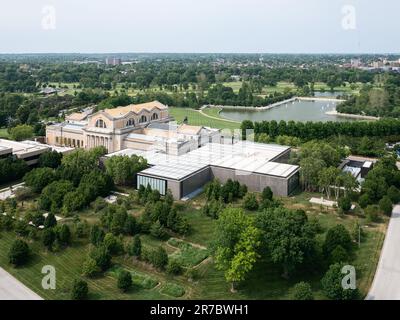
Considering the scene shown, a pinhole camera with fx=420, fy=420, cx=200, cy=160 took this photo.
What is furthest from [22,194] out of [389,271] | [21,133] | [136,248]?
[389,271]

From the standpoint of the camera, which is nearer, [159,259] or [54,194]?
[159,259]

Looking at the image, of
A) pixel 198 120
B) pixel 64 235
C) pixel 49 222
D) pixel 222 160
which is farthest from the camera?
pixel 198 120

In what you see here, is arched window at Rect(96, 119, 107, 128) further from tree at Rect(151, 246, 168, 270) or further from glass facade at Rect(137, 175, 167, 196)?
tree at Rect(151, 246, 168, 270)

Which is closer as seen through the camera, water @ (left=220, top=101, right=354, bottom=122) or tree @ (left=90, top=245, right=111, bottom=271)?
tree @ (left=90, top=245, right=111, bottom=271)

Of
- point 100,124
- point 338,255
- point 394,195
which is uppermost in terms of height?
point 100,124

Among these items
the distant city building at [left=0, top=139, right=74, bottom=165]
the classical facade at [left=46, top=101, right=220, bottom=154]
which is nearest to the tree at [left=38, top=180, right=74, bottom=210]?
the distant city building at [left=0, top=139, right=74, bottom=165]

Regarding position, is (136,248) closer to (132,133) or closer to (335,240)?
(335,240)

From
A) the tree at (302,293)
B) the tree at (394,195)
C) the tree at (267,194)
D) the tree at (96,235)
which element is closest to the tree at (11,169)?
the tree at (96,235)
